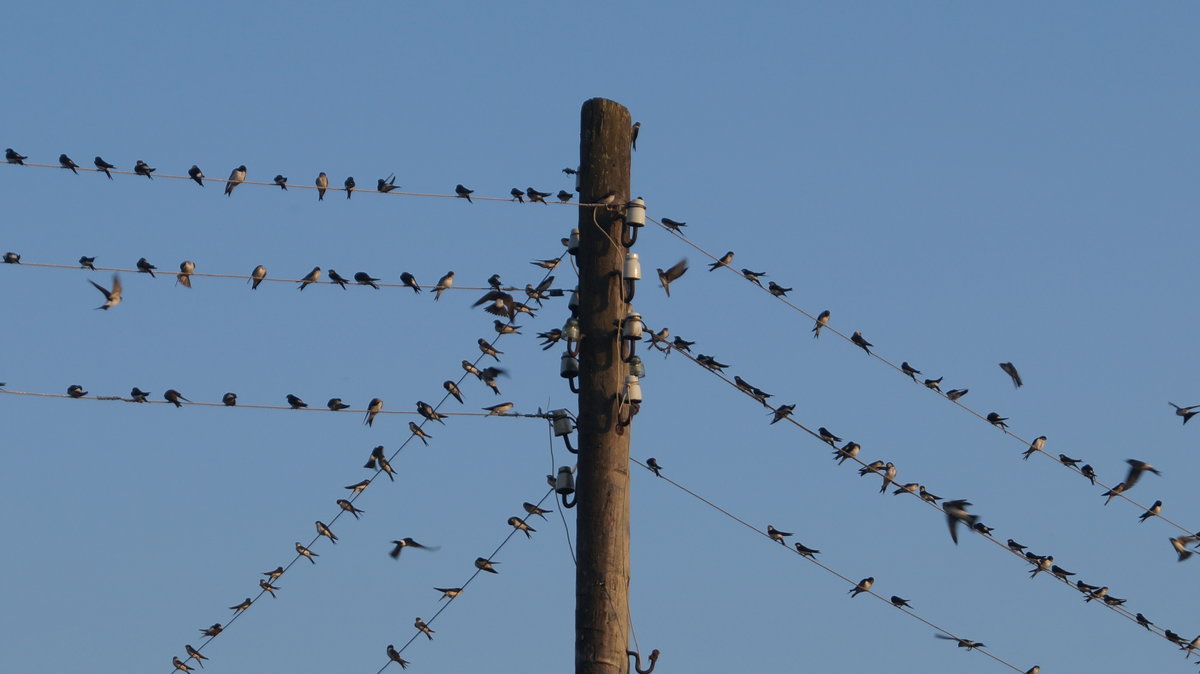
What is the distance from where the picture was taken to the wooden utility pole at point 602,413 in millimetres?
10539

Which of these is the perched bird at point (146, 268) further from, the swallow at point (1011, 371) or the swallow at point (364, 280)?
the swallow at point (1011, 371)

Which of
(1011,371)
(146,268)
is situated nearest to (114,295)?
(146,268)

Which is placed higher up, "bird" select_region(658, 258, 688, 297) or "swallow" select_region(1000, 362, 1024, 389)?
"swallow" select_region(1000, 362, 1024, 389)

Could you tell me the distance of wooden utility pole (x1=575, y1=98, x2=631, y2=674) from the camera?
10539 millimetres

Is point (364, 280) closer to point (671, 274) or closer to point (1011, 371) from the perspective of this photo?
point (671, 274)

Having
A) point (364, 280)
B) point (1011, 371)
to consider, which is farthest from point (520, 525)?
point (1011, 371)

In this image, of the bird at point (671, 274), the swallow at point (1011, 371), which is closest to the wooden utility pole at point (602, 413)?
the bird at point (671, 274)

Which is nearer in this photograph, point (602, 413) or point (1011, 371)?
point (602, 413)

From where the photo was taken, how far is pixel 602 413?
11.1 meters

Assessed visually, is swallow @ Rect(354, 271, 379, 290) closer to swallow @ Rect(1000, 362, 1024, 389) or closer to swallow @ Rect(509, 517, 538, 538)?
swallow @ Rect(509, 517, 538, 538)

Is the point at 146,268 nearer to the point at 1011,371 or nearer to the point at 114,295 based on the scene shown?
the point at 114,295

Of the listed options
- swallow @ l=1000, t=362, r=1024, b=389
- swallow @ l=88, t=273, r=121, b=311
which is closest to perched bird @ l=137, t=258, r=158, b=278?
swallow @ l=88, t=273, r=121, b=311

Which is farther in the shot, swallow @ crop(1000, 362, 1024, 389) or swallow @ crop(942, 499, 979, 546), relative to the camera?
swallow @ crop(1000, 362, 1024, 389)

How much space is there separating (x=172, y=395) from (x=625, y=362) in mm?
4762
